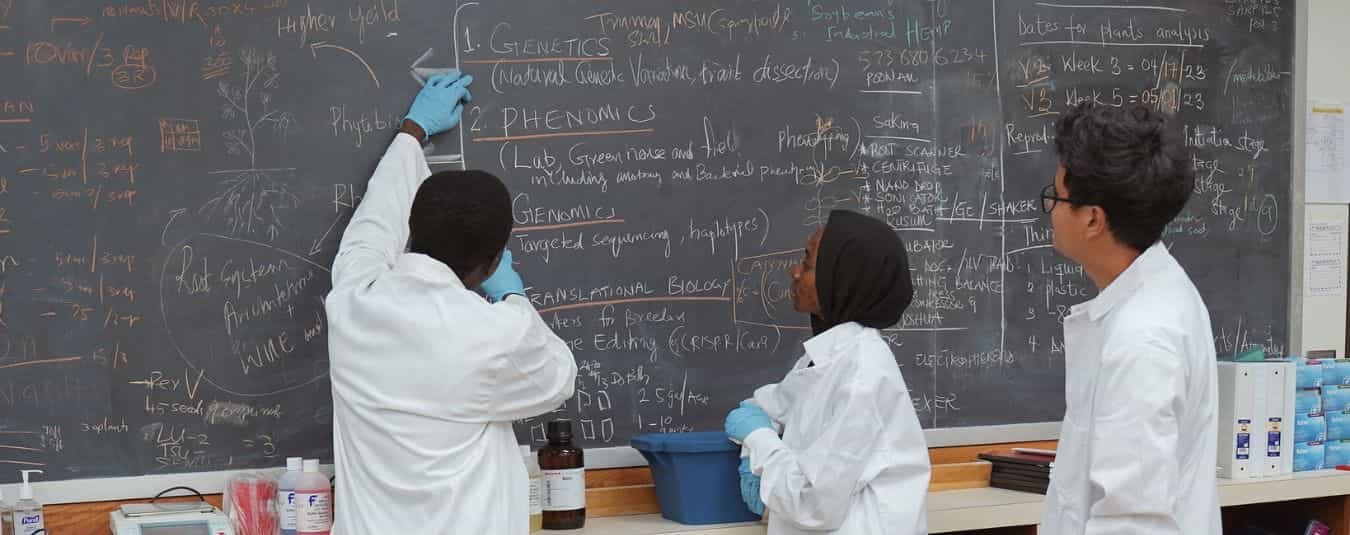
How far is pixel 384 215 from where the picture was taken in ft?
10.2

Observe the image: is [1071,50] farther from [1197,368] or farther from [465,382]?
[465,382]

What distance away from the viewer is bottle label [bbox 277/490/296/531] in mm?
3070

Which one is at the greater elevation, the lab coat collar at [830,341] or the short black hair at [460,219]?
the short black hair at [460,219]

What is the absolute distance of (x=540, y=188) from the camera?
3496 mm

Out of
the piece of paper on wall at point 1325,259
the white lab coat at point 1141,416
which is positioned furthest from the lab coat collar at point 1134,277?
the piece of paper on wall at point 1325,259

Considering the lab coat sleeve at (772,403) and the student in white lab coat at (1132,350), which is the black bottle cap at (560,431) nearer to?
the lab coat sleeve at (772,403)

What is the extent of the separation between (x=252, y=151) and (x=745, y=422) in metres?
1.42

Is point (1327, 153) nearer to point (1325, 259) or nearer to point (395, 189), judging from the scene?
point (1325, 259)

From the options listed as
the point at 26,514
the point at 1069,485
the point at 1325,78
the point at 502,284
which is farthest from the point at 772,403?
the point at 1325,78

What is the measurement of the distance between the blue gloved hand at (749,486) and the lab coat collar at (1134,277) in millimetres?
1100

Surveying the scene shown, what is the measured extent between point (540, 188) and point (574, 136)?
18cm

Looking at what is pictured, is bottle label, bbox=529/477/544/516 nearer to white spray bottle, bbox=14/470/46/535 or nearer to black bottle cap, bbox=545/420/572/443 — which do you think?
black bottle cap, bbox=545/420/572/443

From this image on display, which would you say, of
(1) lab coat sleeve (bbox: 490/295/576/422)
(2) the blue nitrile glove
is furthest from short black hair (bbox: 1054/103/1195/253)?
(2) the blue nitrile glove

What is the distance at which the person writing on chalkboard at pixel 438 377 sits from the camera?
98.1 inches
